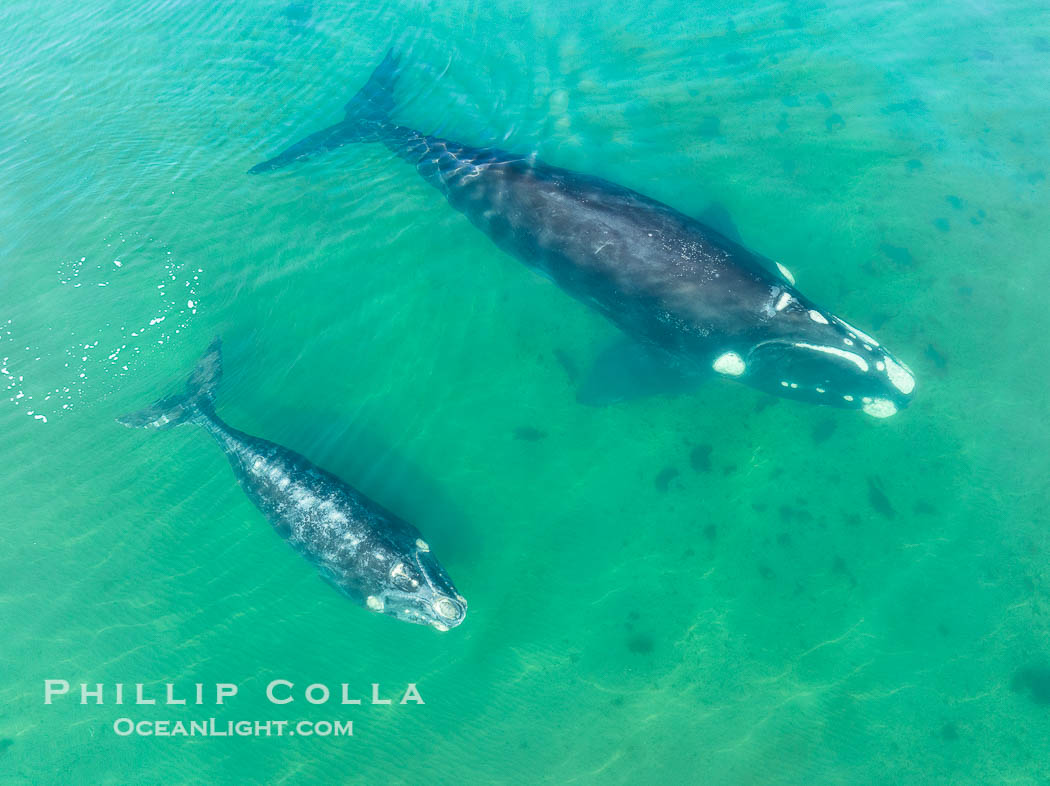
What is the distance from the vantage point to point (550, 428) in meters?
13.4

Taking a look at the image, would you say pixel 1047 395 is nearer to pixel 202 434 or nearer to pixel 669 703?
pixel 669 703

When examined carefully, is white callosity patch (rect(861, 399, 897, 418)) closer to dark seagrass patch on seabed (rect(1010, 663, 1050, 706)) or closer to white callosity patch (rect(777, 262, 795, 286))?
white callosity patch (rect(777, 262, 795, 286))

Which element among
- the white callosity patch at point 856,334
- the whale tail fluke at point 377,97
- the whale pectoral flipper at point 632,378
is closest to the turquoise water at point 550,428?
the whale pectoral flipper at point 632,378

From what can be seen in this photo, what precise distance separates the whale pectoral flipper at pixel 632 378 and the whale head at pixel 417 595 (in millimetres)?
5001

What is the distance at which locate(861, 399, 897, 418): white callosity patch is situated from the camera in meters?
12.5

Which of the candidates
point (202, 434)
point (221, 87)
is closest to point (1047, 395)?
point (202, 434)

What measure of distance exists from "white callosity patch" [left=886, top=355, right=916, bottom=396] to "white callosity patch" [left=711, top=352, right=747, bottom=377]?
2834 millimetres

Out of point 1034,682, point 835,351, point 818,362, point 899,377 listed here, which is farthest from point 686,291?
point 1034,682

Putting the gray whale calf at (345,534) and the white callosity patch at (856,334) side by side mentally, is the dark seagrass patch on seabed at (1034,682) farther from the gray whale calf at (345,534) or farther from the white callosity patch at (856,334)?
the gray whale calf at (345,534)

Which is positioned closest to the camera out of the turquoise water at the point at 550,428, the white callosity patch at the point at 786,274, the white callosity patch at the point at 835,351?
the turquoise water at the point at 550,428

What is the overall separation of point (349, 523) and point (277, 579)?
284cm

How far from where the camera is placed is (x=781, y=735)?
11.1 metres

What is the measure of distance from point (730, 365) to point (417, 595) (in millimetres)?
7714

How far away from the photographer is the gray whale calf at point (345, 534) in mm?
10758
